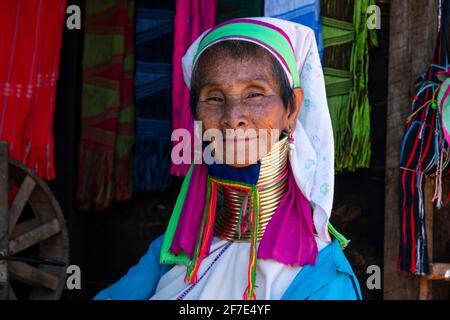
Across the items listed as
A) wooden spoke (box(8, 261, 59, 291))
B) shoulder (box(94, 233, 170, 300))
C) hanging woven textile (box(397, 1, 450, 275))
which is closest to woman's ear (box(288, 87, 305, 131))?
shoulder (box(94, 233, 170, 300))

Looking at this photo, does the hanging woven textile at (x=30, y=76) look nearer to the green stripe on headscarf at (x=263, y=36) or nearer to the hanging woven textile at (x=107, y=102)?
the hanging woven textile at (x=107, y=102)

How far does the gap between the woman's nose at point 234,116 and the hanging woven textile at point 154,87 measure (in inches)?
72.8

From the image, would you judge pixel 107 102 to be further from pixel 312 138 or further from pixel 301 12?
pixel 312 138

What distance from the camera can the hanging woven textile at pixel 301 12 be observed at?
3.82m

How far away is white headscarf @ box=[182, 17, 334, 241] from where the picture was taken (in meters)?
2.60

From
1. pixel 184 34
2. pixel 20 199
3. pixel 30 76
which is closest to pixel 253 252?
pixel 184 34

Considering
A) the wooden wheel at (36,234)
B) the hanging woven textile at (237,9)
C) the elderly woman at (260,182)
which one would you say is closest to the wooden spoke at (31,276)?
the wooden wheel at (36,234)

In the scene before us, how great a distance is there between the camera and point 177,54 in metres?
4.24

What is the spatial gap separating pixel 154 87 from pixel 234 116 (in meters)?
1.92
